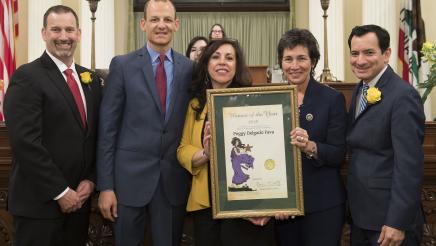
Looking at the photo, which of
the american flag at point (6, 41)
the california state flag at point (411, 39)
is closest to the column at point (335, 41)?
the california state flag at point (411, 39)

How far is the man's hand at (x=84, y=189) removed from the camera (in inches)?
123

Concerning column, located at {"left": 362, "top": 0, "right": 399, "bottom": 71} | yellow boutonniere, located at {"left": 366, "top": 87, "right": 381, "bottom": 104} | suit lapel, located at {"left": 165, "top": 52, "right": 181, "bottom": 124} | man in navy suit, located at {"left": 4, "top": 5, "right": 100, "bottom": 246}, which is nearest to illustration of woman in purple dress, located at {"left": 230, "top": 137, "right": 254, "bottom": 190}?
suit lapel, located at {"left": 165, "top": 52, "right": 181, "bottom": 124}

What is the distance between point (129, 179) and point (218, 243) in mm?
611

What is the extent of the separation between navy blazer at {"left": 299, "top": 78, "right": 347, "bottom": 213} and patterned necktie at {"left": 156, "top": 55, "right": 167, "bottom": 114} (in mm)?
780

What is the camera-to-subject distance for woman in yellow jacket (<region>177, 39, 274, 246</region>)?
9.81 ft

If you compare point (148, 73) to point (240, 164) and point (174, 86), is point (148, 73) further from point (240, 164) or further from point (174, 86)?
point (240, 164)

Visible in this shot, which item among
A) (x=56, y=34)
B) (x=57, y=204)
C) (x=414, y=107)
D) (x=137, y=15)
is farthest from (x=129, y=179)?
(x=137, y=15)

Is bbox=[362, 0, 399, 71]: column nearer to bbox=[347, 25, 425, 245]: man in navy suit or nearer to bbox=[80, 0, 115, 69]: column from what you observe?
bbox=[80, 0, 115, 69]: column

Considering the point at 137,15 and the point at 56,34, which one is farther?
the point at 137,15

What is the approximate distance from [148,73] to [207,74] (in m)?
0.34

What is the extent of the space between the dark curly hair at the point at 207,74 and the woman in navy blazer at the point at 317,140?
24 centimetres

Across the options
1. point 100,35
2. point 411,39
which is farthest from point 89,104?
point 100,35

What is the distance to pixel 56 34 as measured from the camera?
3.17 meters

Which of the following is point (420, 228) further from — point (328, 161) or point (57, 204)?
point (57, 204)
